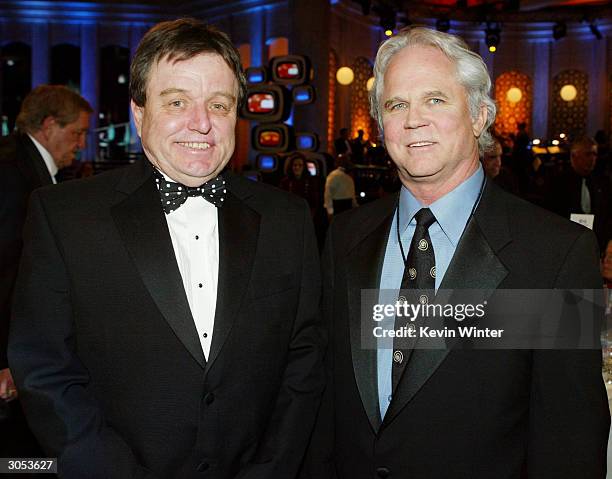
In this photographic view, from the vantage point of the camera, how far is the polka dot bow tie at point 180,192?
168cm

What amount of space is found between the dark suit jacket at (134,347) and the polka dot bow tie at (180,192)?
2 cm

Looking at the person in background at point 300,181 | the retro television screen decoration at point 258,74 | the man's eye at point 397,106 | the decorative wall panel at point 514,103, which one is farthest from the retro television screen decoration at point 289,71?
the decorative wall panel at point 514,103

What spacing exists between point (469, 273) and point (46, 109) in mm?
2778

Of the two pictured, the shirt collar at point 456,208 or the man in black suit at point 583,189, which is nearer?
the shirt collar at point 456,208

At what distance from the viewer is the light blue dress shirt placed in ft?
5.60

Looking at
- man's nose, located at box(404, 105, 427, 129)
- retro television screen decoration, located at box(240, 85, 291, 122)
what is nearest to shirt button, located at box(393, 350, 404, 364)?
man's nose, located at box(404, 105, 427, 129)

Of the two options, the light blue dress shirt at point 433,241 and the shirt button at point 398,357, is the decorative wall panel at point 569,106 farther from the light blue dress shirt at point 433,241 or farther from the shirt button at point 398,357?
the shirt button at point 398,357

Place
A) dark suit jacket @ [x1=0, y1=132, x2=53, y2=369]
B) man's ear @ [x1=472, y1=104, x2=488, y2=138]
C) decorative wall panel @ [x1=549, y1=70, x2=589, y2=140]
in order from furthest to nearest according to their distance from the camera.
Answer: decorative wall panel @ [x1=549, y1=70, x2=589, y2=140] < dark suit jacket @ [x1=0, y1=132, x2=53, y2=369] < man's ear @ [x1=472, y1=104, x2=488, y2=138]

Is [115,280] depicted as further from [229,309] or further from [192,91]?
[192,91]

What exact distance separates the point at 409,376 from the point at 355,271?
320 millimetres

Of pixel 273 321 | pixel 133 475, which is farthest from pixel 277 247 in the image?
pixel 133 475

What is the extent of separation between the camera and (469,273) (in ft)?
5.41

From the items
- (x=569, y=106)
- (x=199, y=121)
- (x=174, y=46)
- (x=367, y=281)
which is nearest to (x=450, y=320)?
(x=367, y=281)

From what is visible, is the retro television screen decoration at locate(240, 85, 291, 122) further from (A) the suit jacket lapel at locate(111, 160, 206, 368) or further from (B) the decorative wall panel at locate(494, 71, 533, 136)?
(B) the decorative wall panel at locate(494, 71, 533, 136)
